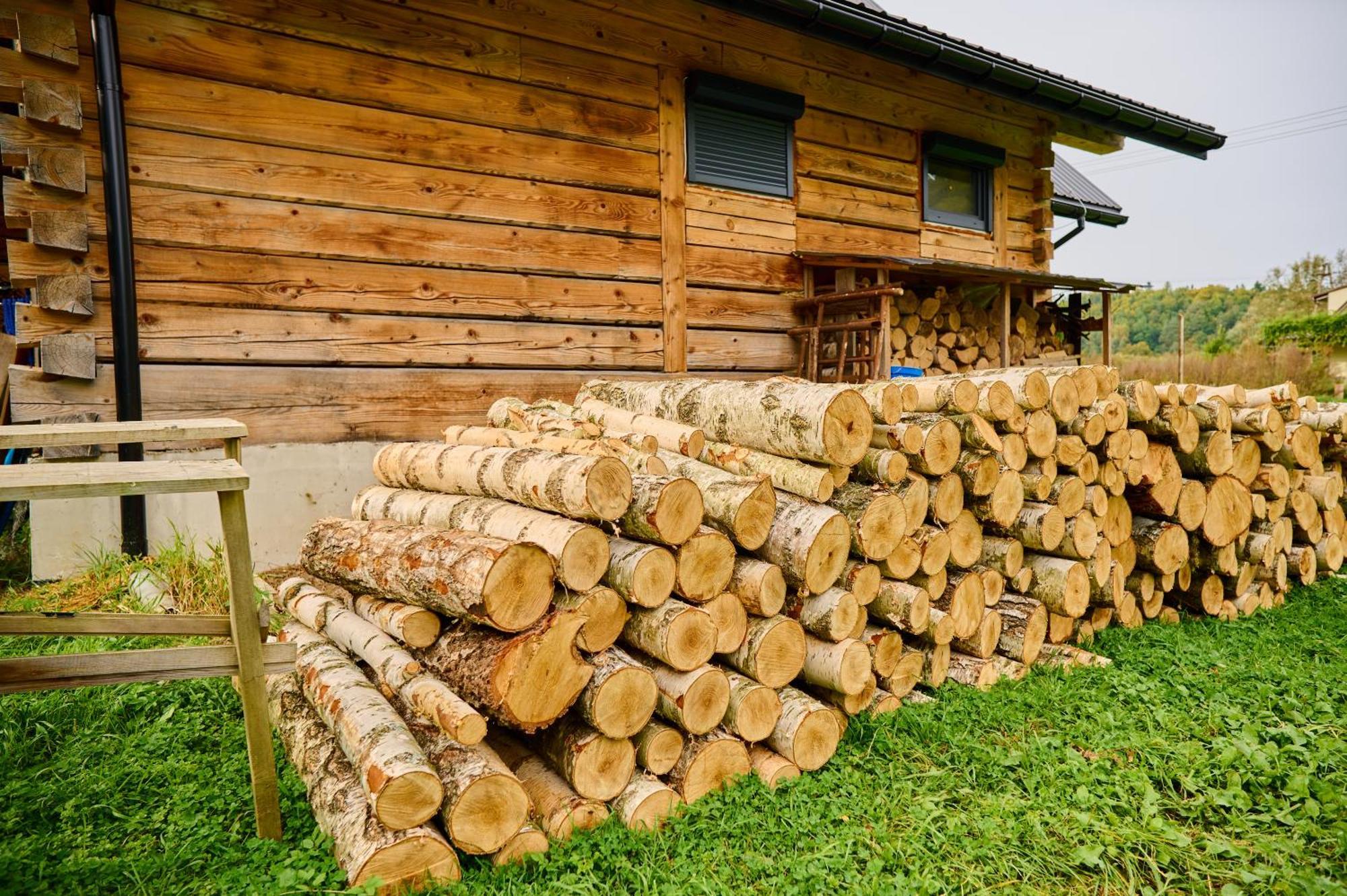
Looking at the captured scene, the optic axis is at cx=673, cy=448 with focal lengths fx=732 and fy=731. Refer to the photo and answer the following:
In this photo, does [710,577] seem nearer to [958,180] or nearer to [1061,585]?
[1061,585]

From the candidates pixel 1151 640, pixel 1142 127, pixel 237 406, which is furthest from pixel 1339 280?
pixel 237 406

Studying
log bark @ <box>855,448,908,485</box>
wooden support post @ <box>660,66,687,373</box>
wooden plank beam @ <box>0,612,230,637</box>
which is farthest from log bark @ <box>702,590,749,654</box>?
wooden support post @ <box>660,66,687,373</box>

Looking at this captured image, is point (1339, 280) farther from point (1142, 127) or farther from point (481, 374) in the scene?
point (481, 374)

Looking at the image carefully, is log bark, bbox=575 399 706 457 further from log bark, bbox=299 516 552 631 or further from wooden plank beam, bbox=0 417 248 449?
wooden plank beam, bbox=0 417 248 449

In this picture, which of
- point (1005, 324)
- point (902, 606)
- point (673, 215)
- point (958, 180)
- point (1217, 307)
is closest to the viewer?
point (902, 606)

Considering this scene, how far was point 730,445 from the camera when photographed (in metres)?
3.74

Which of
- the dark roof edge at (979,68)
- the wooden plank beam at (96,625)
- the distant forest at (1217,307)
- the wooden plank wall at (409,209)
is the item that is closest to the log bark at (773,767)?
the wooden plank beam at (96,625)

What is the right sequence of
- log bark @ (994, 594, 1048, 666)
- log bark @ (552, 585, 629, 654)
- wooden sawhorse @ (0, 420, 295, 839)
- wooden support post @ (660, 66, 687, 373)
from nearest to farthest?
wooden sawhorse @ (0, 420, 295, 839), log bark @ (552, 585, 629, 654), log bark @ (994, 594, 1048, 666), wooden support post @ (660, 66, 687, 373)

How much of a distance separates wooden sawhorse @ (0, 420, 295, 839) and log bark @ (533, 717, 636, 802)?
92 centimetres

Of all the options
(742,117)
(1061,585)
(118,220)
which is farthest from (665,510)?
(742,117)

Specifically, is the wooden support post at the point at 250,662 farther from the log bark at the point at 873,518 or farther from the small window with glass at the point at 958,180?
the small window with glass at the point at 958,180

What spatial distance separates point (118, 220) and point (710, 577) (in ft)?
12.8

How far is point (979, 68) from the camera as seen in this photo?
6.48 meters

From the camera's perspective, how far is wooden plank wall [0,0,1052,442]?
4289mm
